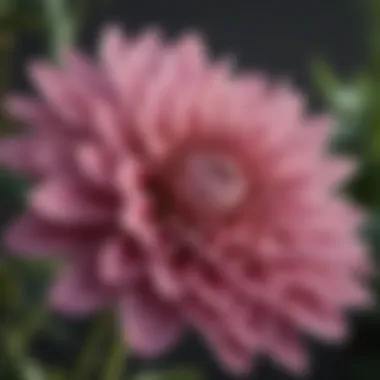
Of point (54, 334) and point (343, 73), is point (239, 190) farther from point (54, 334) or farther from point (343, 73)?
point (343, 73)

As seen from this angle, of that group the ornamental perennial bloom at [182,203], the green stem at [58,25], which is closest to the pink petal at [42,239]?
the ornamental perennial bloom at [182,203]

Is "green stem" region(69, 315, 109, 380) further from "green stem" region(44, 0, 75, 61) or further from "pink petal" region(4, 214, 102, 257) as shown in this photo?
"green stem" region(44, 0, 75, 61)

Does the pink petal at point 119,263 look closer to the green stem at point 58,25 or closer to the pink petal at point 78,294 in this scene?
the pink petal at point 78,294

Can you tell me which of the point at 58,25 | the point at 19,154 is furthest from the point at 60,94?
the point at 58,25

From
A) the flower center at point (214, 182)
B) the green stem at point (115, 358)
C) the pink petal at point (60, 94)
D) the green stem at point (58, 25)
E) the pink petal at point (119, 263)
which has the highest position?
the green stem at point (58, 25)

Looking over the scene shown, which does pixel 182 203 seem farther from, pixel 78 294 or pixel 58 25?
pixel 58 25

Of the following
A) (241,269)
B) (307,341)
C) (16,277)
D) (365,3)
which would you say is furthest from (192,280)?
(365,3)
